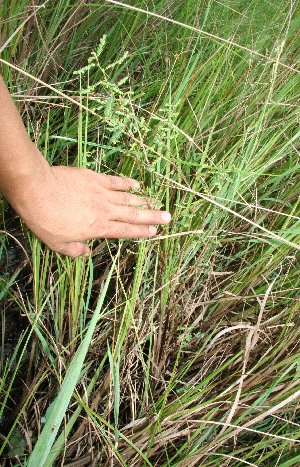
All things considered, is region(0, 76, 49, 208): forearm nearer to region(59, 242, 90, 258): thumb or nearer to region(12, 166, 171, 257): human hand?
region(12, 166, 171, 257): human hand

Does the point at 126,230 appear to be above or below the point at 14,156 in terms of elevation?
below

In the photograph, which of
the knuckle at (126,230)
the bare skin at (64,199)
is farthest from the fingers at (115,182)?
the knuckle at (126,230)

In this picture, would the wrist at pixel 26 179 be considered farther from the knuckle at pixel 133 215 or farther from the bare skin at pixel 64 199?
the knuckle at pixel 133 215

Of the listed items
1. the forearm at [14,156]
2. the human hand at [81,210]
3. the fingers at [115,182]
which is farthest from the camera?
the fingers at [115,182]

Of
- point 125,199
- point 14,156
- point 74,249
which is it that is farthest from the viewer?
point 125,199

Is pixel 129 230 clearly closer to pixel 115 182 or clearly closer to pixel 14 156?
pixel 115 182

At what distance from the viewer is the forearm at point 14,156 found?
3.04 ft

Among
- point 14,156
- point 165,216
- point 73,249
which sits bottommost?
point 73,249

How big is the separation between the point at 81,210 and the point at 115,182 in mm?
123

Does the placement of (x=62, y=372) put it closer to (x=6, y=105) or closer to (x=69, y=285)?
(x=69, y=285)

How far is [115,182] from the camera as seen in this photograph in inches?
47.9

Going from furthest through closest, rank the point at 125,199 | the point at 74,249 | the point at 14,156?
the point at 125,199
the point at 74,249
the point at 14,156

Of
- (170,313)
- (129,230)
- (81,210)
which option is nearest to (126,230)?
(129,230)

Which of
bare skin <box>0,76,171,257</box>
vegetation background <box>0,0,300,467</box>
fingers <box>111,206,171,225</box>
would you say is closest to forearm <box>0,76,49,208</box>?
bare skin <box>0,76,171,257</box>
